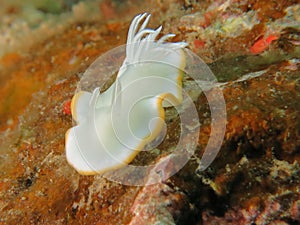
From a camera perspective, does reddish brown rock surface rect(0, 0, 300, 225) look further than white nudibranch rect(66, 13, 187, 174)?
No

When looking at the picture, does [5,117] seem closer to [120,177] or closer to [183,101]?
[120,177]

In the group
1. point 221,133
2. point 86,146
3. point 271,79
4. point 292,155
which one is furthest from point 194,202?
point 271,79

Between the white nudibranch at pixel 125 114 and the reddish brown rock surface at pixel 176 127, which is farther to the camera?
the white nudibranch at pixel 125 114

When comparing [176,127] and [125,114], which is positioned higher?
[125,114]
